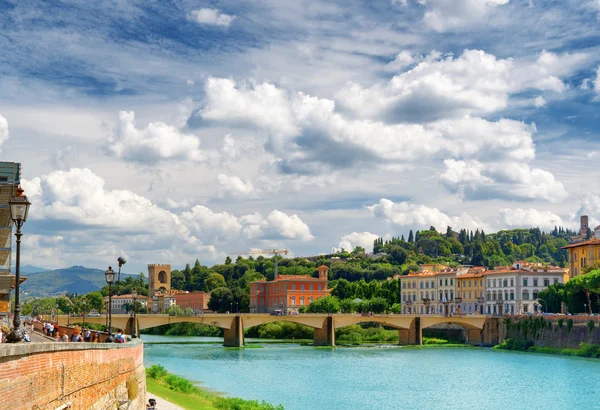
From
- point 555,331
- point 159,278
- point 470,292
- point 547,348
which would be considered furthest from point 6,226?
point 159,278

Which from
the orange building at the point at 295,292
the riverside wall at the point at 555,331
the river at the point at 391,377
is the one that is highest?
the orange building at the point at 295,292

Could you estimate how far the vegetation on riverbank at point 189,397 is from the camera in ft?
97.7

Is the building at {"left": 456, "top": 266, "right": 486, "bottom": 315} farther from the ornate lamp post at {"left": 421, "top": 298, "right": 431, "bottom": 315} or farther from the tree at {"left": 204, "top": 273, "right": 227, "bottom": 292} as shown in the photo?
the tree at {"left": 204, "top": 273, "right": 227, "bottom": 292}

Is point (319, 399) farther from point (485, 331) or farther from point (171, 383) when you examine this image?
point (485, 331)

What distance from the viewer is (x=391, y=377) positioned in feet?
150

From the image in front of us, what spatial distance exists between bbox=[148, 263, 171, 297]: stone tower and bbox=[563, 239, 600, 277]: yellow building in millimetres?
91556

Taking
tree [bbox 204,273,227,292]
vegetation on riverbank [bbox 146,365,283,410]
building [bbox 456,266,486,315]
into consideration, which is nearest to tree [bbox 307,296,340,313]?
building [bbox 456,266,486,315]

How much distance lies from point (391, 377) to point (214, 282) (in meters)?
106

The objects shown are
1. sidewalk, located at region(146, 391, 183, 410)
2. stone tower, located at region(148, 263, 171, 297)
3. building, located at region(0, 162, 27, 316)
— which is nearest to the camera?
building, located at region(0, 162, 27, 316)

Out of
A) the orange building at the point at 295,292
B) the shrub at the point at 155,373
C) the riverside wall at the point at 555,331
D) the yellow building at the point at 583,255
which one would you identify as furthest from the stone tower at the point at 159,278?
the shrub at the point at 155,373

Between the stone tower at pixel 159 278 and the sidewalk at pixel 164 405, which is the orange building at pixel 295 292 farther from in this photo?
the sidewalk at pixel 164 405

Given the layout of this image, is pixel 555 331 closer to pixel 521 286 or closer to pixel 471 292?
pixel 521 286

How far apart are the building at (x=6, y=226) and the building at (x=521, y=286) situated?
62451 millimetres

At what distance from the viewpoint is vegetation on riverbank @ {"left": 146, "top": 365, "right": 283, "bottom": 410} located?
29781 millimetres
